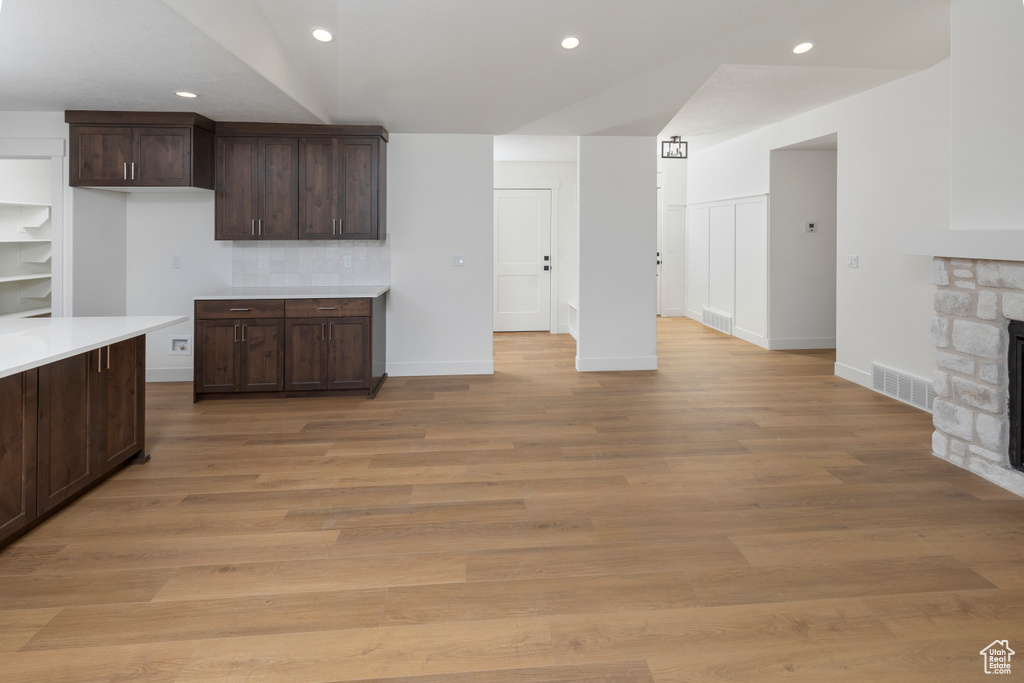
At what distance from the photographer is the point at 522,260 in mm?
8914

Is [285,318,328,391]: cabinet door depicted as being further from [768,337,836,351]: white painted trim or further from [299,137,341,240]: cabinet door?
[768,337,836,351]: white painted trim

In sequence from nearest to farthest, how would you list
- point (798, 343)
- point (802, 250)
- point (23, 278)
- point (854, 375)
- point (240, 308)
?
point (240, 308) → point (854, 375) → point (23, 278) → point (802, 250) → point (798, 343)

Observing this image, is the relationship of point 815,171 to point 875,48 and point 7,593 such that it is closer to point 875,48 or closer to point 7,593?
point 875,48

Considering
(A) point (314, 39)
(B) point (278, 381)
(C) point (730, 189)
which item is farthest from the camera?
(C) point (730, 189)

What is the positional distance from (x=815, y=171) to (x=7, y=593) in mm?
7821

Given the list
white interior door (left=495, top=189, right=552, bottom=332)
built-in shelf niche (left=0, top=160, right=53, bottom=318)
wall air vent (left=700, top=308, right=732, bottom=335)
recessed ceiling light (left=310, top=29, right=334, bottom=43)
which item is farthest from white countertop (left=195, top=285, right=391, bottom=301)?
wall air vent (left=700, top=308, right=732, bottom=335)

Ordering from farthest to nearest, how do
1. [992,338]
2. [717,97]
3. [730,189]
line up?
1. [730,189]
2. [717,97]
3. [992,338]

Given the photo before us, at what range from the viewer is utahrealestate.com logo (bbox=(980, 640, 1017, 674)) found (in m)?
1.75

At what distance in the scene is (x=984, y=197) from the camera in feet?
10.9

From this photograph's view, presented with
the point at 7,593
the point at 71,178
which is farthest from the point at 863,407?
the point at 71,178

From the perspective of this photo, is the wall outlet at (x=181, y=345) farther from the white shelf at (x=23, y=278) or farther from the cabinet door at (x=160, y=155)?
the white shelf at (x=23, y=278)

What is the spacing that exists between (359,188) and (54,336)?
9.88ft

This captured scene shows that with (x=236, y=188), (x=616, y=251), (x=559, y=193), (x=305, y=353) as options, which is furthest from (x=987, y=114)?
(x=559, y=193)

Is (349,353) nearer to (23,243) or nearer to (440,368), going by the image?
(440,368)
